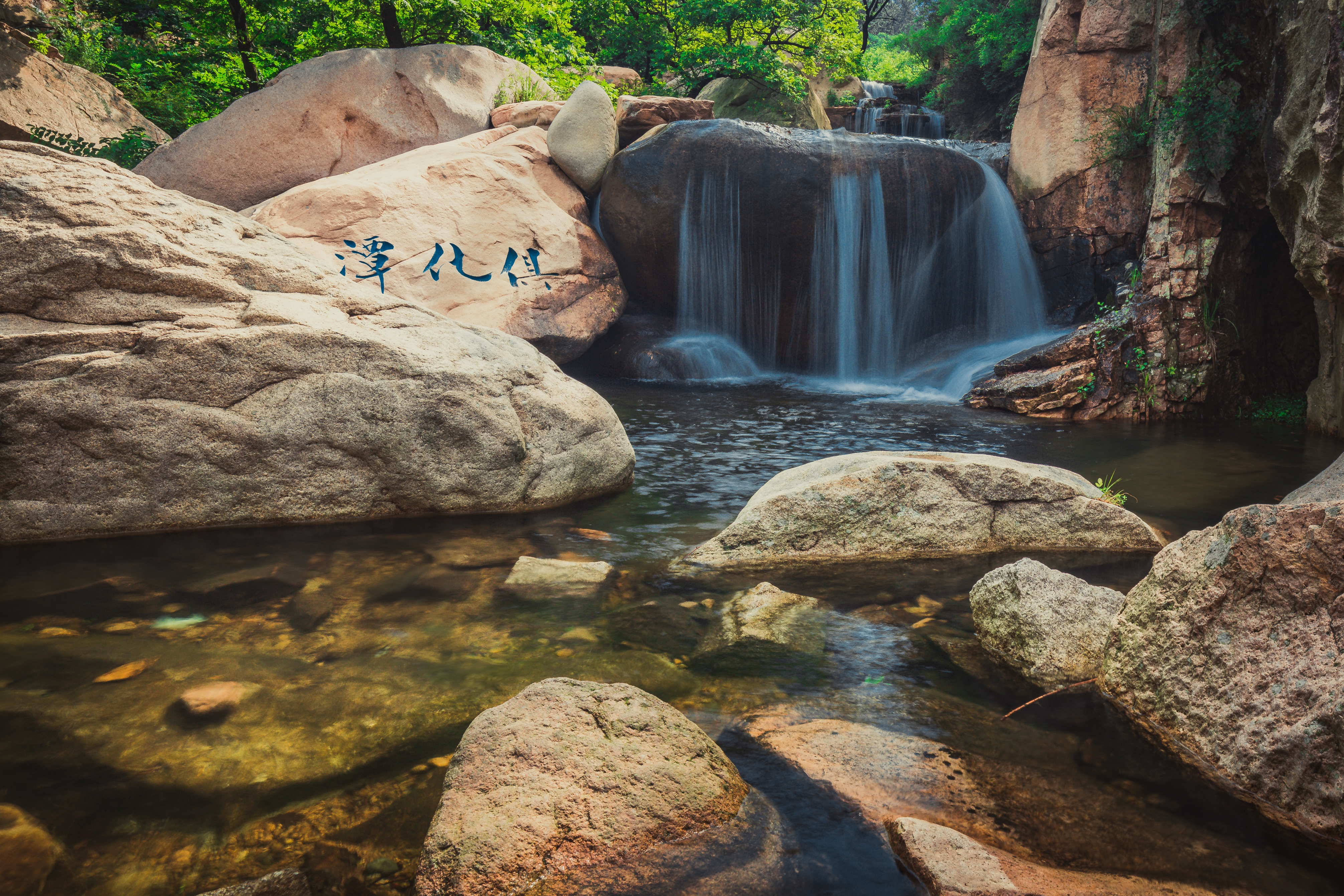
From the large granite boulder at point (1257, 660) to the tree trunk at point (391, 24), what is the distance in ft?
51.2

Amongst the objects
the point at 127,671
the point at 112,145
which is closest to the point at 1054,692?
the point at 127,671

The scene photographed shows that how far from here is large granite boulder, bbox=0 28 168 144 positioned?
12.2m

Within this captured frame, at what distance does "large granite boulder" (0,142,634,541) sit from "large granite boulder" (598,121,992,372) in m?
8.13

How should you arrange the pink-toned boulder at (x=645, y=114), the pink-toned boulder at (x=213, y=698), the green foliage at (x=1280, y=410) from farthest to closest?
the pink-toned boulder at (x=645, y=114), the green foliage at (x=1280, y=410), the pink-toned boulder at (x=213, y=698)

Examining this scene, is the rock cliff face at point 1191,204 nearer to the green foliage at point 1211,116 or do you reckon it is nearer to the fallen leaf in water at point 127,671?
the green foliage at point 1211,116

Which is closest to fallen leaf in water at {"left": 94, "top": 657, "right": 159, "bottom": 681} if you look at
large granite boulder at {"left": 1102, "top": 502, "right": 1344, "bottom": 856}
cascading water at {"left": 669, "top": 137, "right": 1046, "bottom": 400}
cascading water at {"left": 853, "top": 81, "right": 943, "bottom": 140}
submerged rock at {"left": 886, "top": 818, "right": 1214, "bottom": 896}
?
submerged rock at {"left": 886, "top": 818, "right": 1214, "bottom": 896}

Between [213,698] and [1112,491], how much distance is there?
591 centimetres

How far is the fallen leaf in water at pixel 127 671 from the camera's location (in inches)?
107

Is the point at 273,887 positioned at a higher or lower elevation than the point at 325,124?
lower

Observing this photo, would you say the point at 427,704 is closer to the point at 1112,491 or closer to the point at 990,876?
the point at 990,876

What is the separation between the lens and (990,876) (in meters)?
1.72

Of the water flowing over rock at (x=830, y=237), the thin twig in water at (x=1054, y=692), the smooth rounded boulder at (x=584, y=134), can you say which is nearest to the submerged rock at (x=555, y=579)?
the thin twig in water at (x=1054, y=692)

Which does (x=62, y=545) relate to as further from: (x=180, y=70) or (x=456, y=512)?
(x=180, y=70)

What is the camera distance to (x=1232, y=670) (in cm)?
219
